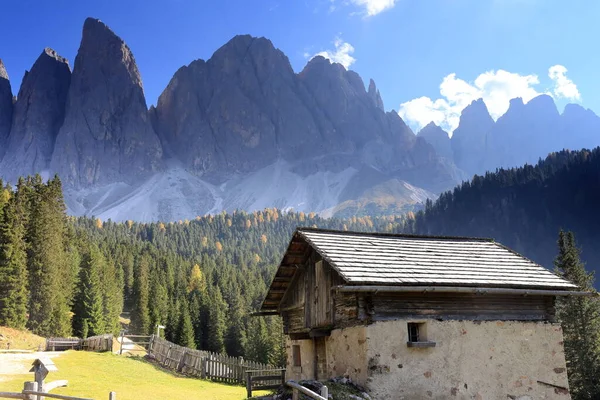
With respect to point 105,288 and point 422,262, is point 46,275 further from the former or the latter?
point 422,262

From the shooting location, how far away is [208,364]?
33906 millimetres

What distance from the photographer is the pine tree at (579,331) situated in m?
34.0

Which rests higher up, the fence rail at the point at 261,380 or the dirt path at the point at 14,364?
the dirt path at the point at 14,364

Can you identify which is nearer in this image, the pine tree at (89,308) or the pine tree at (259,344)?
the pine tree at (89,308)

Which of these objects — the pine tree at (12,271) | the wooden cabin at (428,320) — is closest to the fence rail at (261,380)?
the wooden cabin at (428,320)

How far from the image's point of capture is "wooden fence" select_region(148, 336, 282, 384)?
32.4 m

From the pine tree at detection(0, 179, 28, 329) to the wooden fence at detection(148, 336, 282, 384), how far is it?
16794mm

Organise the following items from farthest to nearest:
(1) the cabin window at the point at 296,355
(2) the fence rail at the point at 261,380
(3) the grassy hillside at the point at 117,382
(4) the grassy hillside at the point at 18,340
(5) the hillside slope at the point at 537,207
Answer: (5) the hillside slope at the point at 537,207
(4) the grassy hillside at the point at 18,340
(2) the fence rail at the point at 261,380
(1) the cabin window at the point at 296,355
(3) the grassy hillside at the point at 117,382

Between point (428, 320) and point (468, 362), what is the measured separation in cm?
182

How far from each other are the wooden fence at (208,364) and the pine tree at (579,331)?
20735mm

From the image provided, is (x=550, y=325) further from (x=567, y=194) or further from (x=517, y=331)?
(x=567, y=194)

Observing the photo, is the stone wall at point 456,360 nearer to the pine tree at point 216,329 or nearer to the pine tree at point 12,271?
the pine tree at point 12,271

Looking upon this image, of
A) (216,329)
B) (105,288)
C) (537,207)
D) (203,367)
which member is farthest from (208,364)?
(537,207)

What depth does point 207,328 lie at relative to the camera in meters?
88.0
